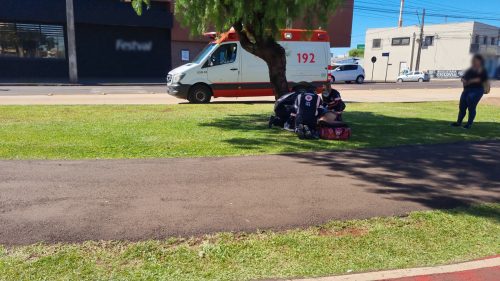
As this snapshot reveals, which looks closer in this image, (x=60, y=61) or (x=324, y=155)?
(x=324, y=155)

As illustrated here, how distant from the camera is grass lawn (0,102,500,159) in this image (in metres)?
6.79

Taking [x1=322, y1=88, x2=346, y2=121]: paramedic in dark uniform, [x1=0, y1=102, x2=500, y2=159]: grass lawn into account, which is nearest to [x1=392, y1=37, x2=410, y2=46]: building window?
[x1=0, y1=102, x2=500, y2=159]: grass lawn

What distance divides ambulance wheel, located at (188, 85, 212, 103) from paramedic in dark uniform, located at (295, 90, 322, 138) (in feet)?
23.7

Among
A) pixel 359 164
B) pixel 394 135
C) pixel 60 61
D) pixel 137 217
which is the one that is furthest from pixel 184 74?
pixel 60 61

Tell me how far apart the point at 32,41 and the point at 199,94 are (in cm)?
1863

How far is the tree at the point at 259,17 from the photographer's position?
25.9ft

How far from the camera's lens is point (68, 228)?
12.3 feet

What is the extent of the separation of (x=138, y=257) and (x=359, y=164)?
→ 3907mm

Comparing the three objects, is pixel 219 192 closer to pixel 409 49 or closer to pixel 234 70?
pixel 234 70

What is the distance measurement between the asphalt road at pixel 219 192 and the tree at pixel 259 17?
3.03 metres

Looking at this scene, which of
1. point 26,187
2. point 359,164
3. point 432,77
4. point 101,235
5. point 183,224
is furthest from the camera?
point 432,77

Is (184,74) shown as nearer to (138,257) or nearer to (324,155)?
(324,155)

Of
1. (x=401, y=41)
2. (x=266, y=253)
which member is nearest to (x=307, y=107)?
(x=266, y=253)

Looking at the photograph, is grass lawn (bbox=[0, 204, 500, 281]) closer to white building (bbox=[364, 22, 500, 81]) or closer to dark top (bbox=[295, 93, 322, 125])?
dark top (bbox=[295, 93, 322, 125])
